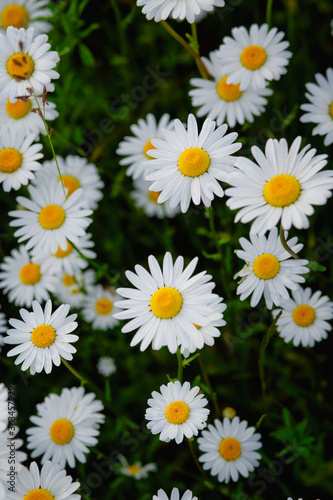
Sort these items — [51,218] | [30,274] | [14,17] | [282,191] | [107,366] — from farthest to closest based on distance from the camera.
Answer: [14,17] < [107,366] < [30,274] < [51,218] < [282,191]

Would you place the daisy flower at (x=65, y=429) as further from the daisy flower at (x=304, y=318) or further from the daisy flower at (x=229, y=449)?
the daisy flower at (x=304, y=318)

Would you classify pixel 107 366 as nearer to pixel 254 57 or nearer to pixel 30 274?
pixel 30 274

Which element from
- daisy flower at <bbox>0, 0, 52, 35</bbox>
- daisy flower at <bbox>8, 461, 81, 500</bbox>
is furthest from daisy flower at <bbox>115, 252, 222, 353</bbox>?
daisy flower at <bbox>0, 0, 52, 35</bbox>

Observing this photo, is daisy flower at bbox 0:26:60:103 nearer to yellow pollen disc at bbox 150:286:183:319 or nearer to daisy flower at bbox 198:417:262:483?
yellow pollen disc at bbox 150:286:183:319

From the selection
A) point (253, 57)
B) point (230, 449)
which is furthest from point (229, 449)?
point (253, 57)

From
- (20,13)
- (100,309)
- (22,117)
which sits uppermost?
(20,13)

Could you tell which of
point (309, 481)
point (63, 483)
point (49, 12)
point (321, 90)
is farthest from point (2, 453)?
point (49, 12)

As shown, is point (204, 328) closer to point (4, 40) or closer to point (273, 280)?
point (273, 280)
